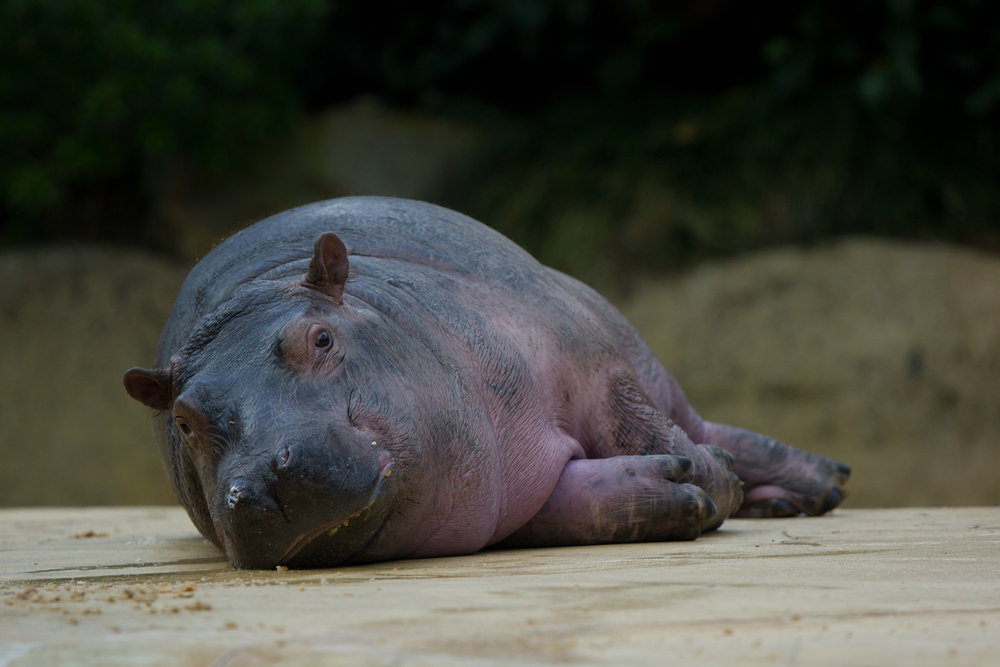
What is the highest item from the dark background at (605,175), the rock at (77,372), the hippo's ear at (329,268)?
the dark background at (605,175)

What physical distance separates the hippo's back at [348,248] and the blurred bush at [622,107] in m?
4.80

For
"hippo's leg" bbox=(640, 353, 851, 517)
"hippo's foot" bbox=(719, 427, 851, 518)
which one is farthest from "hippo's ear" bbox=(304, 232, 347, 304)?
"hippo's foot" bbox=(719, 427, 851, 518)

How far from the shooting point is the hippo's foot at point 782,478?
411 cm

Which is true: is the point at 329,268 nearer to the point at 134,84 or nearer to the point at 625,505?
the point at 625,505

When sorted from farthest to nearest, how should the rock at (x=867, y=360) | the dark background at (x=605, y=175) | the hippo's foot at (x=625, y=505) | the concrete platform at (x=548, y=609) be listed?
1. the dark background at (x=605, y=175)
2. the rock at (x=867, y=360)
3. the hippo's foot at (x=625, y=505)
4. the concrete platform at (x=548, y=609)

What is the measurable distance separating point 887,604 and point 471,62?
26.1 feet

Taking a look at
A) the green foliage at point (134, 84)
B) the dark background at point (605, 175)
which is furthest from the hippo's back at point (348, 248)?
the green foliage at point (134, 84)

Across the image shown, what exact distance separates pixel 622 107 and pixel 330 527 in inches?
282

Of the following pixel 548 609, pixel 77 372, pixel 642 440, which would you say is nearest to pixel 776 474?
pixel 642 440

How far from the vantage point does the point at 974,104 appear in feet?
25.2

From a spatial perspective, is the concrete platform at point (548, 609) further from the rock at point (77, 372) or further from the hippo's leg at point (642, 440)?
the rock at point (77, 372)

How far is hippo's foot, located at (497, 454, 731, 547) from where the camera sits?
294cm

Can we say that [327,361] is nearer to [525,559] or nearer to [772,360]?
[525,559]

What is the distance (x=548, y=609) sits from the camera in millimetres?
1764
